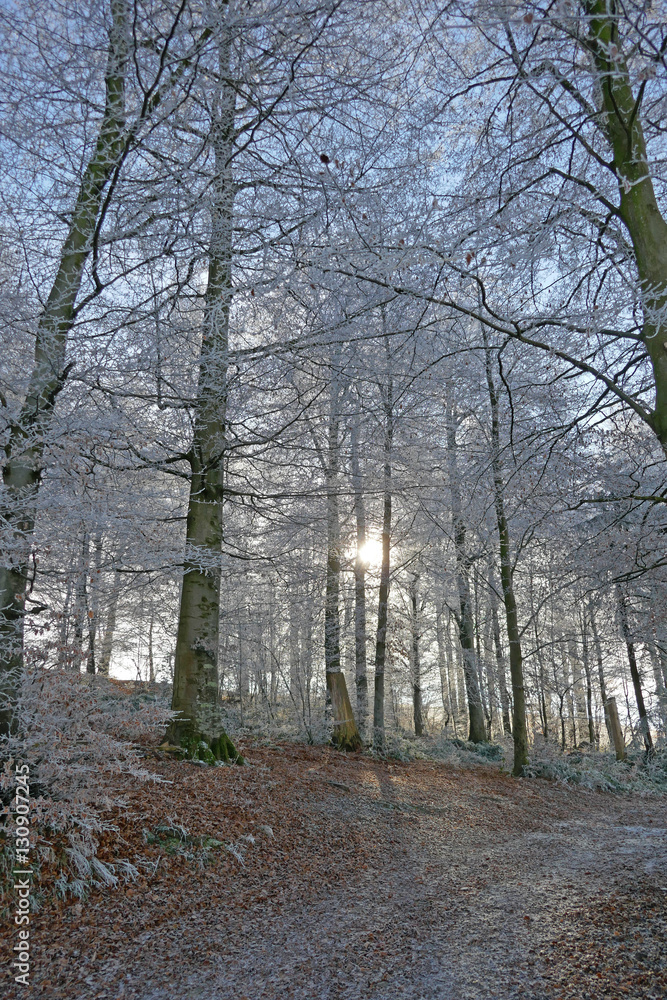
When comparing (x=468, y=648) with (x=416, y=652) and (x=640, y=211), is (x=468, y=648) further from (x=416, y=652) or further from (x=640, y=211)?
(x=640, y=211)

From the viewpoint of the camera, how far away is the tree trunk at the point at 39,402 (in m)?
4.38

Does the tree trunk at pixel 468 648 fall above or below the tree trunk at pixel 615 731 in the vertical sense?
above

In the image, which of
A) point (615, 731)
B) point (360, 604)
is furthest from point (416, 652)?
point (615, 731)

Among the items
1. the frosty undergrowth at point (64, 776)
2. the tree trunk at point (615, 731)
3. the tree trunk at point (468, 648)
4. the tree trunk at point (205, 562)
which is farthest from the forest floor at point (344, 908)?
the tree trunk at point (615, 731)

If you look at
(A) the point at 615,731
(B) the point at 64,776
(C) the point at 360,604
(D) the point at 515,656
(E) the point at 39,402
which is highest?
(E) the point at 39,402

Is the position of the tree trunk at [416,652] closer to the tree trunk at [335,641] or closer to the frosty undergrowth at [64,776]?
the tree trunk at [335,641]

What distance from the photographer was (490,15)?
13.0ft

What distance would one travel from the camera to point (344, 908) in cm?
459

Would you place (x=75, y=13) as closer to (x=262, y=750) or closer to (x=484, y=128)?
(x=484, y=128)

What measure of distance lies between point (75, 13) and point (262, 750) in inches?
393

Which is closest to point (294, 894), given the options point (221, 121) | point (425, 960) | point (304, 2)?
point (425, 960)

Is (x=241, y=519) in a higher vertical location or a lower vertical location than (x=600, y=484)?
higher

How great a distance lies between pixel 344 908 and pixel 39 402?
16.1 ft

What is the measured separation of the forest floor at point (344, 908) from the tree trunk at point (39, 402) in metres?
1.81
